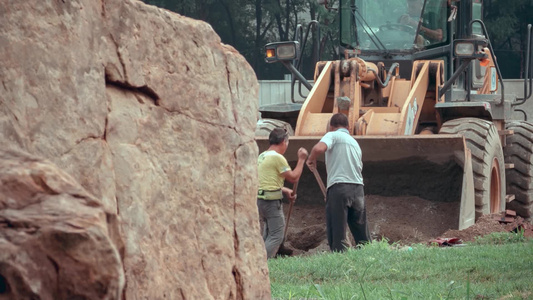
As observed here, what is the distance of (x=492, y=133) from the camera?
1167 cm

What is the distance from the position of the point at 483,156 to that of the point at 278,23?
739 inches

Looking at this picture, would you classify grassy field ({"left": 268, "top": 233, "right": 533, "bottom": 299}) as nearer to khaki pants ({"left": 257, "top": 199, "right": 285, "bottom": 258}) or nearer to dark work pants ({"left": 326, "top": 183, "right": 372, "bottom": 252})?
dark work pants ({"left": 326, "top": 183, "right": 372, "bottom": 252})

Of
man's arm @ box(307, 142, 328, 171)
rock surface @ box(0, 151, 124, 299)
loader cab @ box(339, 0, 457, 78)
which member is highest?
loader cab @ box(339, 0, 457, 78)

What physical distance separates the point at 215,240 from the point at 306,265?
406 cm

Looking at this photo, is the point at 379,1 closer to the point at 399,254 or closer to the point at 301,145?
the point at 301,145

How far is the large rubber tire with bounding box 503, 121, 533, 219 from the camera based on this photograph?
42.8ft

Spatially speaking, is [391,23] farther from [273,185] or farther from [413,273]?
[413,273]

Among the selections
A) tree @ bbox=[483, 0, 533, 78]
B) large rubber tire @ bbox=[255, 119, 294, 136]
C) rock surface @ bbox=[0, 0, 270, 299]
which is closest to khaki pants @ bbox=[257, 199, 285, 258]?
large rubber tire @ bbox=[255, 119, 294, 136]

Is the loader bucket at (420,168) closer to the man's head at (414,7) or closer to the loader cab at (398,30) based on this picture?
the loader cab at (398,30)

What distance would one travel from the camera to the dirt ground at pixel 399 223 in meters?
10.6

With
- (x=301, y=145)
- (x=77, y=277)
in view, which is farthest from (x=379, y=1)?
(x=77, y=277)

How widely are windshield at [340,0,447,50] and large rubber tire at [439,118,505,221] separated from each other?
149cm

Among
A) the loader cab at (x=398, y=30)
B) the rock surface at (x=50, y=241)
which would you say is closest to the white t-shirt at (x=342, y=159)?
the loader cab at (x=398, y=30)

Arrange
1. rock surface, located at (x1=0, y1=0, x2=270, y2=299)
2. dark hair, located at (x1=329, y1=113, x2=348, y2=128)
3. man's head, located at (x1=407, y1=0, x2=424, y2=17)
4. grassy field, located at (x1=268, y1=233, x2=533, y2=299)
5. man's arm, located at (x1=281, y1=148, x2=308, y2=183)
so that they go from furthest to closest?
man's head, located at (x1=407, y1=0, x2=424, y2=17) < dark hair, located at (x1=329, y1=113, x2=348, y2=128) < man's arm, located at (x1=281, y1=148, x2=308, y2=183) < grassy field, located at (x1=268, y1=233, x2=533, y2=299) < rock surface, located at (x1=0, y1=0, x2=270, y2=299)
